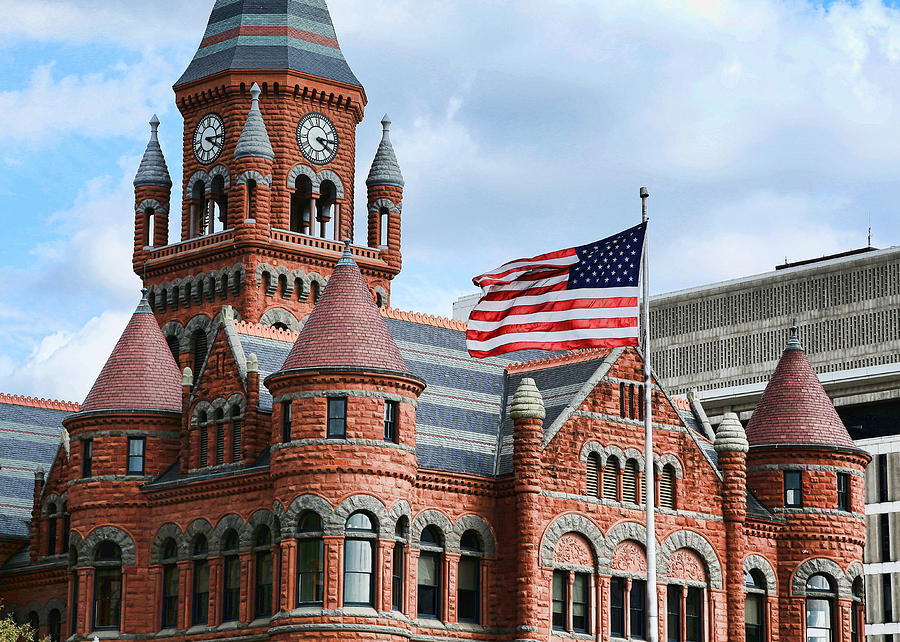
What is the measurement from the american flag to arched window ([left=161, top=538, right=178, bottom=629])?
Answer: 1585 cm

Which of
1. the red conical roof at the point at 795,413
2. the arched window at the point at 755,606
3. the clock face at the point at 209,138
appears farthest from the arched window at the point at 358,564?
the clock face at the point at 209,138

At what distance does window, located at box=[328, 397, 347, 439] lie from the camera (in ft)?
225

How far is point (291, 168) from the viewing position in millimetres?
89062

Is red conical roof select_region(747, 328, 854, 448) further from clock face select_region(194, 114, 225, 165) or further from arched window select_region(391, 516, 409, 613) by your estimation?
clock face select_region(194, 114, 225, 165)

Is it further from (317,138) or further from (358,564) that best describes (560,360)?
(317,138)

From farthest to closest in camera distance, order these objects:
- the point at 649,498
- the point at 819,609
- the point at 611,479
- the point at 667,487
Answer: the point at 819,609
the point at 667,487
the point at 611,479
the point at 649,498

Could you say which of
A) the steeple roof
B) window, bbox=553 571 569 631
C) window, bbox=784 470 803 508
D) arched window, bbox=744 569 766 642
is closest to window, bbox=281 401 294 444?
window, bbox=553 571 569 631

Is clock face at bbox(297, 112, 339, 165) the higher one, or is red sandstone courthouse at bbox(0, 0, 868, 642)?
clock face at bbox(297, 112, 339, 165)

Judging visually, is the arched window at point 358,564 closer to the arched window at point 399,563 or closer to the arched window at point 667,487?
the arched window at point 399,563

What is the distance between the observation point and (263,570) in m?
70.2

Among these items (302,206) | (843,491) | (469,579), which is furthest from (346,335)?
(843,491)

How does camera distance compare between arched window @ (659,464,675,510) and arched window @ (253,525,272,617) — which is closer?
arched window @ (253,525,272,617)

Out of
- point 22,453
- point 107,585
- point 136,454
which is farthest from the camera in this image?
point 22,453

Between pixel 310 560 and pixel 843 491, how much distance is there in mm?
24323
